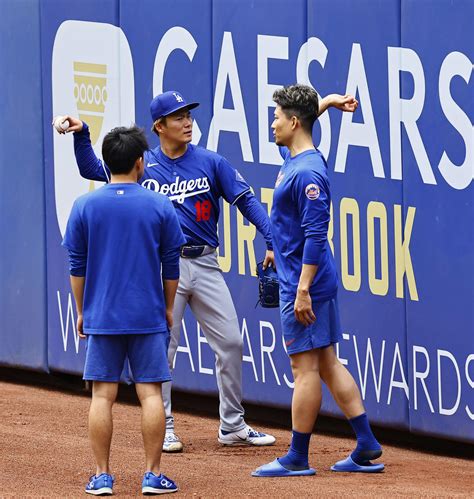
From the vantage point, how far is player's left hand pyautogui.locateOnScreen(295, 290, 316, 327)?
20.4 feet

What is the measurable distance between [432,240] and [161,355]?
1.73 meters

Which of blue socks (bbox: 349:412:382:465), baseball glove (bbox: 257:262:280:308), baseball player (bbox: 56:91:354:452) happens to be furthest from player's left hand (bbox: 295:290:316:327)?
baseball player (bbox: 56:91:354:452)

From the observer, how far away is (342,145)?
753 cm

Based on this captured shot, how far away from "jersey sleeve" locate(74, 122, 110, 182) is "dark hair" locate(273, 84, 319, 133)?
0.99m

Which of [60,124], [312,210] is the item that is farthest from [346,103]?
[60,124]

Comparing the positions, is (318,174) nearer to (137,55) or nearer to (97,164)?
(97,164)

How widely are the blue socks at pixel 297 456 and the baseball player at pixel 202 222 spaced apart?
97 centimetres

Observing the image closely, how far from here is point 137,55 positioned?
8.80 meters

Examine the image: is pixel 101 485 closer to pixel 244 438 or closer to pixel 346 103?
pixel 244 438

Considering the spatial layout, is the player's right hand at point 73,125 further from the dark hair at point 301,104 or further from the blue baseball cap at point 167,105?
the dark hair at point 301,104

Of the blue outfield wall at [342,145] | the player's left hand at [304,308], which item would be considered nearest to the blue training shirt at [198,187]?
the blue outfield wall at [342,145]

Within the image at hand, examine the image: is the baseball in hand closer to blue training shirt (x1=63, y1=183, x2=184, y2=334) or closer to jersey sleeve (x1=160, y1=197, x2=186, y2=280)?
blue training shirt (x1=63, y1=183, x2=184, y2=334)

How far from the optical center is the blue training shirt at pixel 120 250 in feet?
19.4

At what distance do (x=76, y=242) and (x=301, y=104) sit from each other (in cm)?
122
